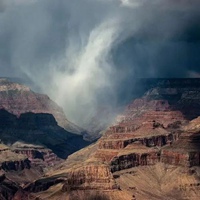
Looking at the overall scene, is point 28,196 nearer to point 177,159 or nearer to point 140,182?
point 140,182

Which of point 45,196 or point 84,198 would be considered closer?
point 84,198

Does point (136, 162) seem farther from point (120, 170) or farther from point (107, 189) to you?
point (107, 189)

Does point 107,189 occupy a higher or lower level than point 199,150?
lower

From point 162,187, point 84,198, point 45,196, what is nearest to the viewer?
point 84,198

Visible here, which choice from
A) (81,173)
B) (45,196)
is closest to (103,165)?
(81,173)

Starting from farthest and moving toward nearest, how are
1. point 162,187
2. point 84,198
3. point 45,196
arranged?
point 162,187
point 45,196
point 84,198

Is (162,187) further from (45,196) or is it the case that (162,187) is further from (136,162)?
(45,196)

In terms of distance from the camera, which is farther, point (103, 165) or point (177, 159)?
point (177, 159)

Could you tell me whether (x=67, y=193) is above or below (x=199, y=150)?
below

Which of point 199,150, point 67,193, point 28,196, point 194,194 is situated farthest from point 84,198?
point 199,150
